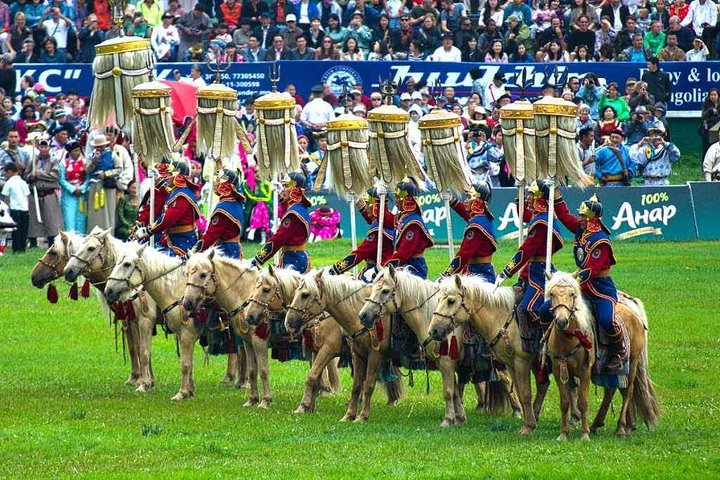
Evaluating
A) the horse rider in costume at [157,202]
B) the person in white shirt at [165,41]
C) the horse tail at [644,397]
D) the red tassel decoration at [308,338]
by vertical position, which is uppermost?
the person in white shirt at [165,41]

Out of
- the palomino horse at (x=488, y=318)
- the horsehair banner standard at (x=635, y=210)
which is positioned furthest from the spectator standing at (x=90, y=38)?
the palomino horse at (x=488, y=318)

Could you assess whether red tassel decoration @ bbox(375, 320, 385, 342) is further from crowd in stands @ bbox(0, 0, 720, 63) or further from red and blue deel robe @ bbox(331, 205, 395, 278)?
crowd in stands @ bbox(0, 0, 720, 63)

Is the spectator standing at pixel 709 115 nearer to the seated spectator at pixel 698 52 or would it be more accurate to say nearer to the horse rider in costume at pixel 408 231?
the seated spectator at pixel 698 52

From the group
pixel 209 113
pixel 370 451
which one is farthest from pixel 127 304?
pixel 370 451

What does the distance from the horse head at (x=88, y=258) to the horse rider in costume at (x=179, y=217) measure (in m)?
0.70

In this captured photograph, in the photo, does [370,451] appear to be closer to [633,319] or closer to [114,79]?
[633,319]

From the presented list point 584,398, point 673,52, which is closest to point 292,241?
point 584,398

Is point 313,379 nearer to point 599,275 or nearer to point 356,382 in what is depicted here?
point 356,382

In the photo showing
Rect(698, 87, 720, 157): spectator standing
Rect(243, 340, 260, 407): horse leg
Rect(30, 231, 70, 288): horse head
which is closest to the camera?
Rect(243, 340, 260, 407): horse leg

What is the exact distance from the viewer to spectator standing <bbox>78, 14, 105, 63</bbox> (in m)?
37.3

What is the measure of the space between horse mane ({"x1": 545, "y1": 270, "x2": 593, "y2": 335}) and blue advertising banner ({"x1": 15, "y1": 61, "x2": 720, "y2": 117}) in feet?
67.5

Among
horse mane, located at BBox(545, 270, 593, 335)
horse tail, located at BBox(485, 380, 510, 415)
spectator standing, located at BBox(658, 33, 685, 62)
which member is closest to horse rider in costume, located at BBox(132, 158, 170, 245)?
horse tail, located at BBox(485, 380, 510, 415)

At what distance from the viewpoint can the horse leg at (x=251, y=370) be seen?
18094 millimetres

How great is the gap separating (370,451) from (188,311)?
4.00m
